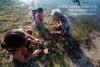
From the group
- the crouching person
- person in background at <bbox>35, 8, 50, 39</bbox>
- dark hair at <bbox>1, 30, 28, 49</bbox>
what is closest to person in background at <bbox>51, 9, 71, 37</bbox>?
person in background at <bbox>35, 8, 50, 39</bbox>

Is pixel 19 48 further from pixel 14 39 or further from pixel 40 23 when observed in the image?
pixel 40 23

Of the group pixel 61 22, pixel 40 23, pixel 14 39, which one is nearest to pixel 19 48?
pixel 14 39

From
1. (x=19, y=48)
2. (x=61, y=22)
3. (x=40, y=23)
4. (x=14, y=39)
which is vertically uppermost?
(x=14, y=39)

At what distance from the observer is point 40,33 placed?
6879mm

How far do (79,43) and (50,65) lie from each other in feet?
4.73

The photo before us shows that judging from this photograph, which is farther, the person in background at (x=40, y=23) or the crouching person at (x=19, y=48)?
the person in background at (x=40, y=23)

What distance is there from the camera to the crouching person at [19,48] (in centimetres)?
445

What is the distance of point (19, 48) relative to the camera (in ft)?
15.3

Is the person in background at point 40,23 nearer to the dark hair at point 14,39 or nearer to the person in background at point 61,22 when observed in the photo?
the person in background at point 61,22

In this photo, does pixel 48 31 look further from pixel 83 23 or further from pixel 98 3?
pixel 98 3

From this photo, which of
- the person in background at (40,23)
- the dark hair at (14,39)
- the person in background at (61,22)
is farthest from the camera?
the person in background at (40,23)

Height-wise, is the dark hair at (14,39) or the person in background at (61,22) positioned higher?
the dark hair at (14,39)

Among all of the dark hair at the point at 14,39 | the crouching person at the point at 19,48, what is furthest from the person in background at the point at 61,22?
the dark hair at the point at 14,39

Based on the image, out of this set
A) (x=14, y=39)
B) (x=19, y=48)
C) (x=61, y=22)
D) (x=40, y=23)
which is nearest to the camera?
(x=14, y=39)
